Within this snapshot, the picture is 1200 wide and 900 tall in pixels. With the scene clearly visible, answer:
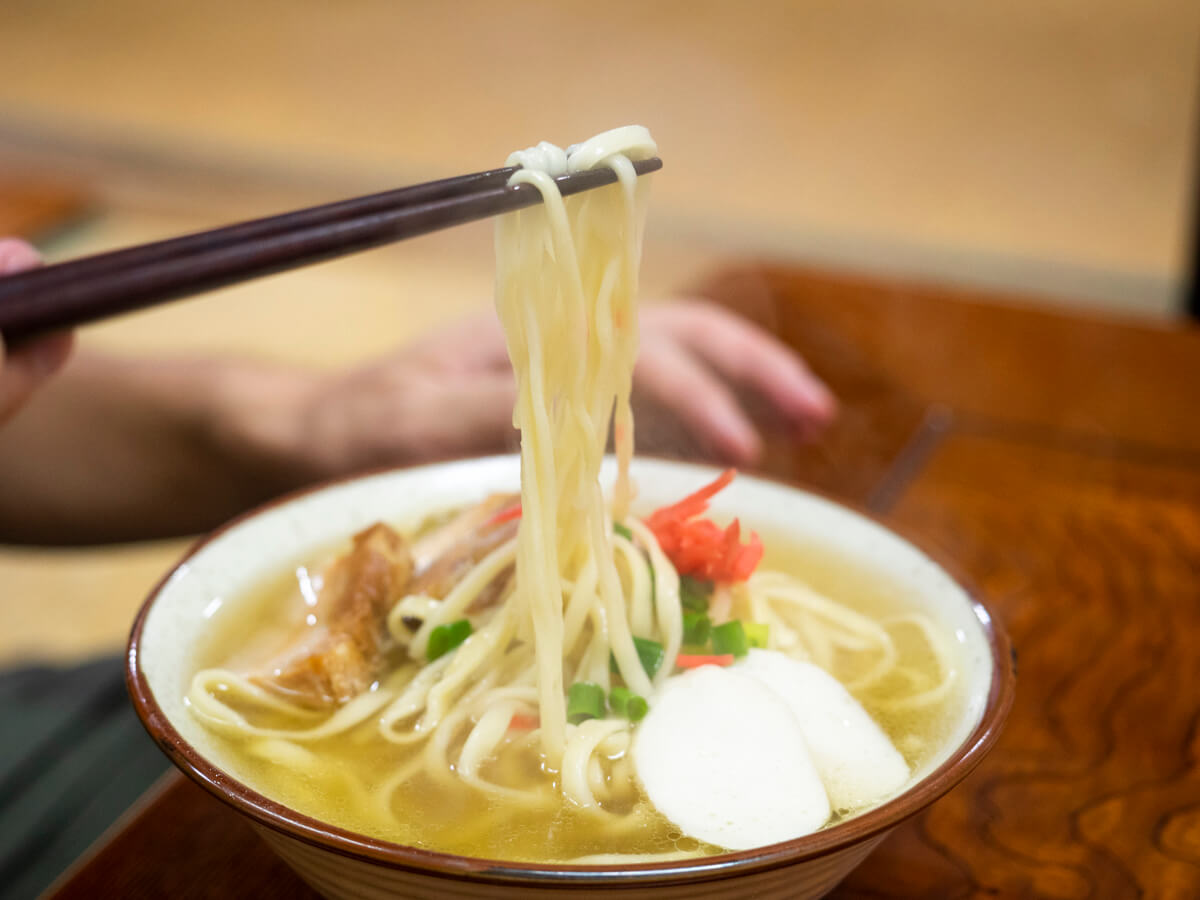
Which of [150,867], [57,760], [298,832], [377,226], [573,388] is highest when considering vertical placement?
[377,226]

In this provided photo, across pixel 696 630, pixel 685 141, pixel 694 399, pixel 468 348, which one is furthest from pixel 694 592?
pixel 685 141

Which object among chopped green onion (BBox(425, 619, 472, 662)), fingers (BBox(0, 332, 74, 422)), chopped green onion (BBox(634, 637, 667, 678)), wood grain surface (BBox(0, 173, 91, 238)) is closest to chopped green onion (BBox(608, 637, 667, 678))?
chopped green onion (BBox(634, 637, 667, 678))

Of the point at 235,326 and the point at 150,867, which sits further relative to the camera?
the point at 235,326

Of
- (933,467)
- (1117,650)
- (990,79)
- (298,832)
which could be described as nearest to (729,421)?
(933,467)

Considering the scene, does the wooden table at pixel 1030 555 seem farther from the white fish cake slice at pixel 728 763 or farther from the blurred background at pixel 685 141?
the blurred background at pixel 685 141

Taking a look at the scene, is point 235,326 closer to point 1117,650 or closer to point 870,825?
point 1117,650

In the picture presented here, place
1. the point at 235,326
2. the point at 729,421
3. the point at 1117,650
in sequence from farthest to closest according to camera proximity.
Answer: the point at 235,326
the point at 729,421
the point at 1117,650

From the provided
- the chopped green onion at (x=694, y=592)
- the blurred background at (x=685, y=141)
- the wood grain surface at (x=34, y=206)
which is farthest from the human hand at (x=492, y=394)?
the wood grain surface at (x=34, y=206)
